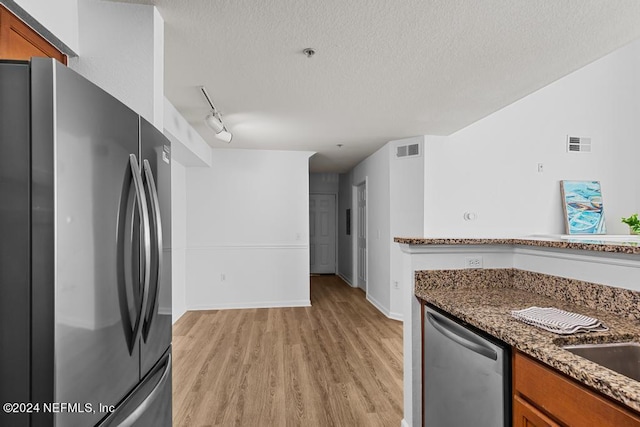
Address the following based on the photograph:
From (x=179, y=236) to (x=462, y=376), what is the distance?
13.8ft

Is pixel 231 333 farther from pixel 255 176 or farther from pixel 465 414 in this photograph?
pixel 465 414

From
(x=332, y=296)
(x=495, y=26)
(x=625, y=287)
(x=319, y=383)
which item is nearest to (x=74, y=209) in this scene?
(x=625, y=287)

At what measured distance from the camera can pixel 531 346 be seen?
1074mm

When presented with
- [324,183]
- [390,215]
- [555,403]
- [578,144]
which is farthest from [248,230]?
[578,144]

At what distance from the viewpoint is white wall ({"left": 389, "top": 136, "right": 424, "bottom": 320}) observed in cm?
449

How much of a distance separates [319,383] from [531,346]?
2056mm

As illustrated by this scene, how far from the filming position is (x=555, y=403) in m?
1.00

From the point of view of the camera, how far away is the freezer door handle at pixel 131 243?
1.00 meters

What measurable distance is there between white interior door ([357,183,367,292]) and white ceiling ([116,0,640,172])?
9.50 ft

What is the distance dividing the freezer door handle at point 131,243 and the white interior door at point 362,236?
5268 millimetres

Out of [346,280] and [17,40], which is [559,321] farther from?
[346,280]

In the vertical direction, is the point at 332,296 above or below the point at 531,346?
below

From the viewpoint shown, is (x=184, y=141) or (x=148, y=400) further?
(x=184, y=141)

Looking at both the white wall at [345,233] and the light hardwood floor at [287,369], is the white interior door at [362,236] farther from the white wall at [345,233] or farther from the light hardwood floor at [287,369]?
the light hardwood floor at [287,369]
